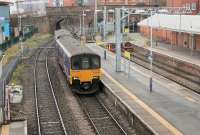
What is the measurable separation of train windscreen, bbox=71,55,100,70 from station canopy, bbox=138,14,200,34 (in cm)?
1057

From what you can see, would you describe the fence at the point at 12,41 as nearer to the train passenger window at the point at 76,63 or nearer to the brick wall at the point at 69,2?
the train passenger window at the point at 76,63

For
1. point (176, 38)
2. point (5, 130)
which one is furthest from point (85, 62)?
point (176, 38)

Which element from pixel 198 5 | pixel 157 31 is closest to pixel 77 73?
pixel 198 5

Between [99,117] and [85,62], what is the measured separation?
5136mm

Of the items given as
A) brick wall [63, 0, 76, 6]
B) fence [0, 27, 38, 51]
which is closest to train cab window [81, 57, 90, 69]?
fence [0, 27, 38, 51]

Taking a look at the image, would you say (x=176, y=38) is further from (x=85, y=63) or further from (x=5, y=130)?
(x=5, y=130)

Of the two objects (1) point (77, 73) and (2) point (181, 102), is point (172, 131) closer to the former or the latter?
(2) point (181, 102)

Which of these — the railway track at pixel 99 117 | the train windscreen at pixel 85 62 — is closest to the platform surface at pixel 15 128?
the railway track at pixel 99 117

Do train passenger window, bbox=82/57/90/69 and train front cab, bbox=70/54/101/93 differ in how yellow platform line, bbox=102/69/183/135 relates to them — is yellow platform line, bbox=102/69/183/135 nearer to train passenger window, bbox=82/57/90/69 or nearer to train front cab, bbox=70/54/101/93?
train front cab, bbox=70/54/101/93

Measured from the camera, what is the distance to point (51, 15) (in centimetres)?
8212

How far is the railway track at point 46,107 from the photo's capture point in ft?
64.8

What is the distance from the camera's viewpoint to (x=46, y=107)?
23.9 m

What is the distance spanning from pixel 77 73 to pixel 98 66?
4.43ft

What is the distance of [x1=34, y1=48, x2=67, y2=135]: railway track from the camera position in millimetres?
19750
